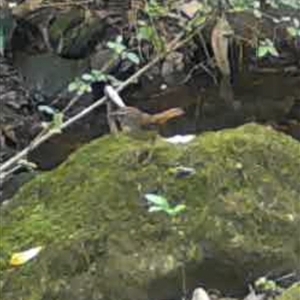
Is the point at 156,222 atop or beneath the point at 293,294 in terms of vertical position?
beneath

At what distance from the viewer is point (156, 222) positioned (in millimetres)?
3014

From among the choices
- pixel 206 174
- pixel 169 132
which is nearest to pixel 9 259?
pixel 206 174

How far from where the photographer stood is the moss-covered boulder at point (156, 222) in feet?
9.53

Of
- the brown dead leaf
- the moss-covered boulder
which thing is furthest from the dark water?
the moss-covered boulder

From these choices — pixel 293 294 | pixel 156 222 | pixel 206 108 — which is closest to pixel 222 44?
pixel 206 108

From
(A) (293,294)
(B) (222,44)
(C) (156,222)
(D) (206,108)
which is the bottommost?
(D) (206,108)

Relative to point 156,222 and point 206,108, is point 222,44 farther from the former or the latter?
point 156,222

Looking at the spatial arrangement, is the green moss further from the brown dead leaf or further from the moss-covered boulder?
the brown dead leaf

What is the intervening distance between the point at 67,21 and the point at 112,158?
5300 millimetres

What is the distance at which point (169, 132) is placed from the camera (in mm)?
6188

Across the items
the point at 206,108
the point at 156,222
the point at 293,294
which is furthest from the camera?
the point at 206,108

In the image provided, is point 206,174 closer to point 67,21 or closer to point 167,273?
point 167,273

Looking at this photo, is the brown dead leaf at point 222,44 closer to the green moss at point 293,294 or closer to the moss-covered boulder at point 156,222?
the moss-covered boulder at point 156,222

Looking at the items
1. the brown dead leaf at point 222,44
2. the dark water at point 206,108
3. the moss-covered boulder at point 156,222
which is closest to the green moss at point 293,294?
the moss-covered boulder at point 156,222
